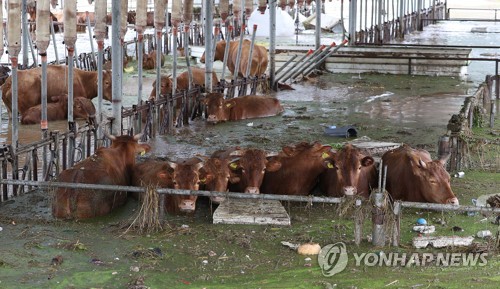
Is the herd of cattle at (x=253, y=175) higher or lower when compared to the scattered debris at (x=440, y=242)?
higher

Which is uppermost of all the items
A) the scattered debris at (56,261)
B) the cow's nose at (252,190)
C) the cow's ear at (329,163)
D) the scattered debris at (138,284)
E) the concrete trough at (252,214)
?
the cow's ear at (329,163)

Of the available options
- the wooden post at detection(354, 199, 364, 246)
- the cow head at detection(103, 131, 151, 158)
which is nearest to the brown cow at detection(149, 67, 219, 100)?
the cow head at detection(103, 131, 151, 158)

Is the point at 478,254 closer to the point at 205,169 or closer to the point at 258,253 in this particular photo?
the point at 258,253

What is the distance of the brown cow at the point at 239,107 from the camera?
61.8 feet

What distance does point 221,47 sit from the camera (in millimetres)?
29047


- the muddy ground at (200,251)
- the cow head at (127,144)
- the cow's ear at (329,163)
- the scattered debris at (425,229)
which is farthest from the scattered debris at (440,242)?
the cow head at (127,144)

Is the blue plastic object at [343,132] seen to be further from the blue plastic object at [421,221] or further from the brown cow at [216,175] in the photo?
the blue plastic object at [421,221]

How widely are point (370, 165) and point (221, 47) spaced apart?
17306 millimetres

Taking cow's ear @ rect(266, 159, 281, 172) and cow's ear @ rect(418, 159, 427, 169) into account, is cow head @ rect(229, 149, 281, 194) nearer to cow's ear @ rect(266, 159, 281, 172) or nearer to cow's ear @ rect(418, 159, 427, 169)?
cow's ear @ rect(266, 159, 281, 172)

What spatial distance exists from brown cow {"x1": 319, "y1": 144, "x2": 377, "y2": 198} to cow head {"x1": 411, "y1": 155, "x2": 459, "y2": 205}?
609 mm

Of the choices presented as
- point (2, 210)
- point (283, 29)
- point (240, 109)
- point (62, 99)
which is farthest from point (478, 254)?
point (283, 29)

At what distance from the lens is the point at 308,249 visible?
9.64 metres

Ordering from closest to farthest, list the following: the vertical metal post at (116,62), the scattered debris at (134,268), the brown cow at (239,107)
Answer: the scattered debris at (134,268) < the vertical metal post at (116,62) < the brown cow at (239,107)

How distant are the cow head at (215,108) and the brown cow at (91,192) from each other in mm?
6531
